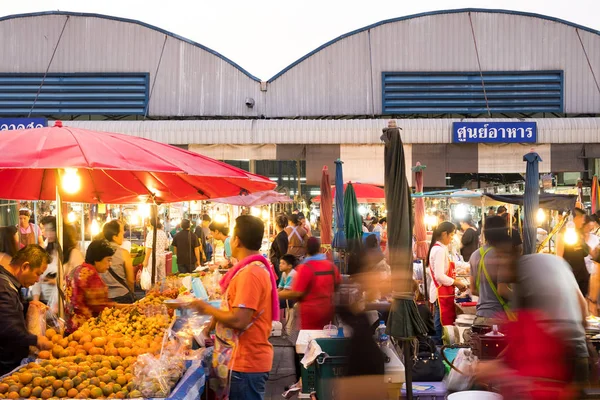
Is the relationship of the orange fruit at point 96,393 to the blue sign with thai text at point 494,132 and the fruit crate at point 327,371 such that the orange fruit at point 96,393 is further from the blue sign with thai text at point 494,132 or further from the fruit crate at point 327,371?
the blue sign with thai text at point 494,132

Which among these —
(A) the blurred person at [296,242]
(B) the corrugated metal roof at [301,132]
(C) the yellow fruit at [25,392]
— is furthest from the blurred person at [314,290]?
(B) the corrugated metal roof at [301,132]

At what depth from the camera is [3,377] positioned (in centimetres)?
463

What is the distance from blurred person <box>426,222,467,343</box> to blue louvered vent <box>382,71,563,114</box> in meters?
11.5

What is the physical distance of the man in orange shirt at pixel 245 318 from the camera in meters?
4.24

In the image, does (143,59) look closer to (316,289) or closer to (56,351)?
(316,289)

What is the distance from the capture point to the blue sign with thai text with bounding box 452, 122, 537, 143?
17422mm

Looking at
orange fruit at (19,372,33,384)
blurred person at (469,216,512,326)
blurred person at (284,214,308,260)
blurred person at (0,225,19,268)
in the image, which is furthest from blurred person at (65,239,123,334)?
blurred person at (284,214,308,260)

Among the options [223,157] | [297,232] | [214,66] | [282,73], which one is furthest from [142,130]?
[297,232]

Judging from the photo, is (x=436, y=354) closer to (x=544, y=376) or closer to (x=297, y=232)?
(x=544, y=376)

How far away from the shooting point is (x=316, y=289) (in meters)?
7.04

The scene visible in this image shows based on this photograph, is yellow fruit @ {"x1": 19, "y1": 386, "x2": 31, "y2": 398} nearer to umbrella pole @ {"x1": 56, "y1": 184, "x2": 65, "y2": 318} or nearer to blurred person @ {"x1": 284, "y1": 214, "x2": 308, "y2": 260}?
Result: umbrella pole @ {"x1": 56, "y1": 184, "x2": 65, "y2": 318}

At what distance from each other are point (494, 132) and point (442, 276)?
10.3m

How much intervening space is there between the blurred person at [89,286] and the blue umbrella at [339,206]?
7.20 m

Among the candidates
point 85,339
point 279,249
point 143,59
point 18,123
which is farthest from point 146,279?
point 143,59
